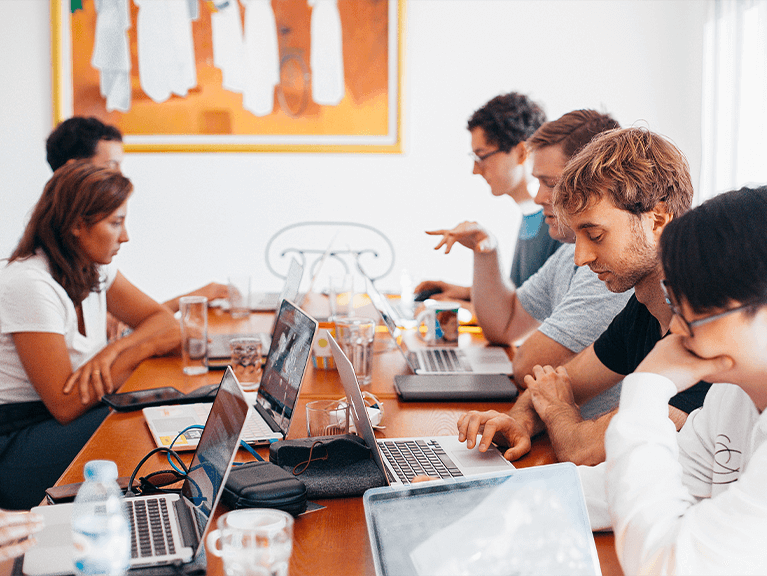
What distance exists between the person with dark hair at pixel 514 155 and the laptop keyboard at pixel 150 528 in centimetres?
186

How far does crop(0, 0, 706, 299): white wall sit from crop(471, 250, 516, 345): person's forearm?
1.31 meters

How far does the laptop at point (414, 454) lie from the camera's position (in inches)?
45.8

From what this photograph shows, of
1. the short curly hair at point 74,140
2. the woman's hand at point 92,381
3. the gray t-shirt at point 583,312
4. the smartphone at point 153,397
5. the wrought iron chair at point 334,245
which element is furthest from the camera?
the wrought iron chair at point 334,245

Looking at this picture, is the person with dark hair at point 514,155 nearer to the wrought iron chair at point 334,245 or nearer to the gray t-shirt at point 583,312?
the gray t-shirt at point 583,312

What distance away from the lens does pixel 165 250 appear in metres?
3.73

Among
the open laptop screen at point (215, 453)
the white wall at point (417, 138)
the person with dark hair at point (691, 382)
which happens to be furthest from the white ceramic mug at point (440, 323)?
the white wall at point (417, 138)

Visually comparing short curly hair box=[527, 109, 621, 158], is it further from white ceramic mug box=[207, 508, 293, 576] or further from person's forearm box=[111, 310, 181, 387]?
white ceramic mug box=[207, 508, 293, 576]

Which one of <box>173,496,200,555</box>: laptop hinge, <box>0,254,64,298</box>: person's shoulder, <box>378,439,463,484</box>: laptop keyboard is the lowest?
<box>378,439,463,484</box>: laptop keyboard

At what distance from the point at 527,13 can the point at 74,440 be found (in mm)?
2902

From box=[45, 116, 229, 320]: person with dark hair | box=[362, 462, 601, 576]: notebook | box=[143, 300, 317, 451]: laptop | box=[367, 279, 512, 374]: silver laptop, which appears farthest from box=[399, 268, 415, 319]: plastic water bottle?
box=[362, 462, 601, 576]: notebook

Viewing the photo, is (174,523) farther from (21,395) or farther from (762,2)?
(762,2)

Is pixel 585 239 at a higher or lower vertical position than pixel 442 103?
lower

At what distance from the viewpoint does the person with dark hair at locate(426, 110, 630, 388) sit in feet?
5.85

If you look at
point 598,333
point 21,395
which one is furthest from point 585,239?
point 21,395
